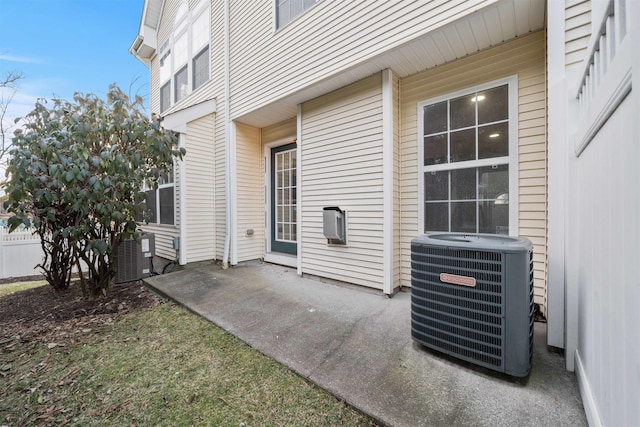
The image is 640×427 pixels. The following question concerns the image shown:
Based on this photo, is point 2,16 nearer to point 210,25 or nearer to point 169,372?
point 210,25

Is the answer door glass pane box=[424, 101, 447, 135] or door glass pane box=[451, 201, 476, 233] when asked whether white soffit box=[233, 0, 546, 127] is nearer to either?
door glass pane box=[424, 101, 447, 135]

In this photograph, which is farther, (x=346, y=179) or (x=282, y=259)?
(x=282, y=259)

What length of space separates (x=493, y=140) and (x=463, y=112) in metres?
0.52

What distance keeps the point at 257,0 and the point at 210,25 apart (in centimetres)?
177

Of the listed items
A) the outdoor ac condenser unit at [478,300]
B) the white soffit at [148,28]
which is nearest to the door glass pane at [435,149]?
the outdoor ac condenser unit at [478,300]

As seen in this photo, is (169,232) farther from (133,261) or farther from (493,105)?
(493,105)

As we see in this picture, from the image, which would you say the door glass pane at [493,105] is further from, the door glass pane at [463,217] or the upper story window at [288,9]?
the upper story window at [288,9]

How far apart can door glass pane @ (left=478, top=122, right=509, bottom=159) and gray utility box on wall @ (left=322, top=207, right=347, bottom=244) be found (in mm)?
1947

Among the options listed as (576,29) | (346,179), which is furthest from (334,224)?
(576,29)

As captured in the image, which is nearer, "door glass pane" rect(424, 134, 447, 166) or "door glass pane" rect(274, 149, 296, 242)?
"door glass pane" rect(424, 134, 447, 166)

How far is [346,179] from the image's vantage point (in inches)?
156

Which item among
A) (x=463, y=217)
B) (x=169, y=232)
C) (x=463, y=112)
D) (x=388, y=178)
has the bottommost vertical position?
(x=169, y=232)

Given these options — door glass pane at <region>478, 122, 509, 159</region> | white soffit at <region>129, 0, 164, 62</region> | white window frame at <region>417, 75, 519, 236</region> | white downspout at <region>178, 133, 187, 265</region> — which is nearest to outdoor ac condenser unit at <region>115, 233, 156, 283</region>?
white downspout at <region>178, 133, 187, 265</region>

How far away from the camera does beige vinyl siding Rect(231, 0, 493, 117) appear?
294 centimetres
